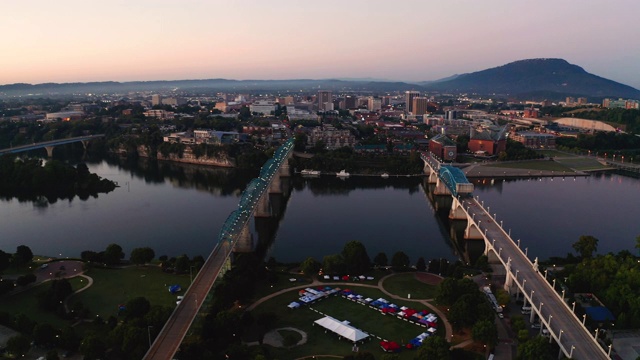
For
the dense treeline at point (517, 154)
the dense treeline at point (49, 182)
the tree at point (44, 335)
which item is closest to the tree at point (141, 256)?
the tree at point (44, 335)

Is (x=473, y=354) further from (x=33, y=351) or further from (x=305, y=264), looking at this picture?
(x=33, y=351)

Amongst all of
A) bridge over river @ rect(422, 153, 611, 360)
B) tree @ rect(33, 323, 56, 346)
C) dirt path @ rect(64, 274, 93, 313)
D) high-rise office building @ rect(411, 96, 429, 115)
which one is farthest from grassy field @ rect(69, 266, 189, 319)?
high-rise office building @ rect(411, 96, 429, 115)

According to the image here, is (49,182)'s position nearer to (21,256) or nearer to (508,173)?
(21,256)

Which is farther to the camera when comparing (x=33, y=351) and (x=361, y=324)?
(x=361, y=324)

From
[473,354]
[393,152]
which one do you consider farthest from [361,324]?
[393,152]

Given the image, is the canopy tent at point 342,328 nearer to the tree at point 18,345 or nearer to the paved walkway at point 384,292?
the paved walkway at point 384,292

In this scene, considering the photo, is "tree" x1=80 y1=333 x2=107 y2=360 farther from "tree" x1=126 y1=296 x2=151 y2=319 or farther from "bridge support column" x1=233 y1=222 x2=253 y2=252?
"bridge support column" x1=233 y1=222 x2=253 y2=252
